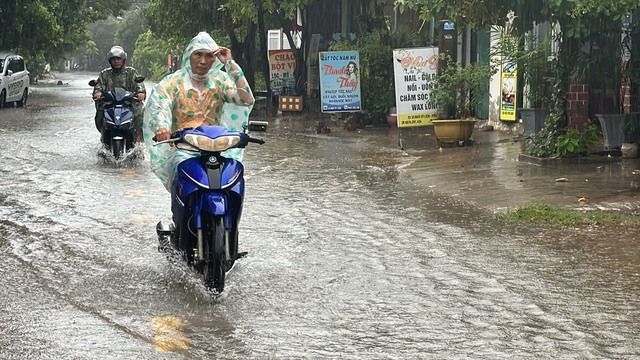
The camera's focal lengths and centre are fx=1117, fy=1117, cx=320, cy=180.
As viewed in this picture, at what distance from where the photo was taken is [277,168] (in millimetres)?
15492

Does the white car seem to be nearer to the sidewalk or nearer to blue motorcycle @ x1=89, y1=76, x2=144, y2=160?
the sidewalk

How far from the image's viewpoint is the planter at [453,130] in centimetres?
1808

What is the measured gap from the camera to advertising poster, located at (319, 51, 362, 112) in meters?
23.6

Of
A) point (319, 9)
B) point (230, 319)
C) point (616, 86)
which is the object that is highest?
point (319, 9)

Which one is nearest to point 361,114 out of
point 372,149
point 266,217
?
point 372,149

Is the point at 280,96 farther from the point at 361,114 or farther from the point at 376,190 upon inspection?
the point at 376,190

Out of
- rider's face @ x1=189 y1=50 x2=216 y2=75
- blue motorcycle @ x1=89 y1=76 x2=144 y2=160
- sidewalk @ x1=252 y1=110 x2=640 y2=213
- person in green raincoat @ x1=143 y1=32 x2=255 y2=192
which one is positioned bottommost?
sidewalk @ x1=252 y1=110 x2=640 y2=213

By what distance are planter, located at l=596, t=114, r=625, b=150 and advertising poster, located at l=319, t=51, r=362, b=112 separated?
880 centimetres

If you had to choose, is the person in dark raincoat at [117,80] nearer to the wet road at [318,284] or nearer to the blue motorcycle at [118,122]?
the blue motorcycle at [118,122]

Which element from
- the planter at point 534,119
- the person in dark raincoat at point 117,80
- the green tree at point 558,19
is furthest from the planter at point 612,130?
the person in dark raincoat at point 117,80

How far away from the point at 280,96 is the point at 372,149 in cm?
1175

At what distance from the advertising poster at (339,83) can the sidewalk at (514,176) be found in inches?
171

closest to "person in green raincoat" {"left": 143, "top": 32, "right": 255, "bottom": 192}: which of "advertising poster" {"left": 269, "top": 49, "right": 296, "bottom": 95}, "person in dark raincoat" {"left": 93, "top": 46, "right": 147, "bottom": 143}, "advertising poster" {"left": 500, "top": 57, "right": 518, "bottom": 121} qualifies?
"person in dark raincoat" {"left": 93, "top": 46, "right": 147, "bottom": 143}

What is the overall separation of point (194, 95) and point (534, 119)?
33.6ft
